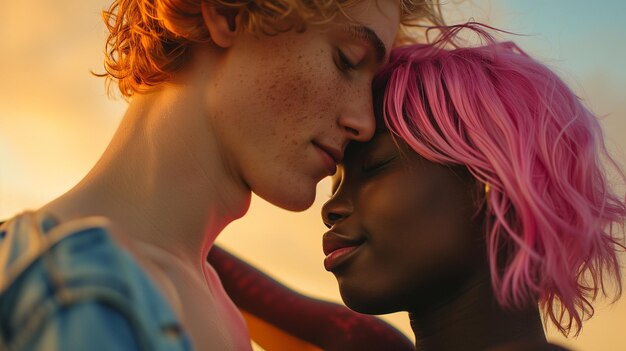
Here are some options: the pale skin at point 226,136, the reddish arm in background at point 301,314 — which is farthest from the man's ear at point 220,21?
the reddish arm in background at point 301,314

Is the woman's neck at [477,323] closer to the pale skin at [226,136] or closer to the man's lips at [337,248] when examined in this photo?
the man's lips at [337,248]

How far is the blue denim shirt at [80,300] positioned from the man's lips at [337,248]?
1.99 ft

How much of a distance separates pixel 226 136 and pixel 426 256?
50 cm

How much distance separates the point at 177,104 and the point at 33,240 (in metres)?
0.54

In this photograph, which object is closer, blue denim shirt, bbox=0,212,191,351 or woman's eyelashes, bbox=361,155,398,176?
blue denim shirt, bbox=0,212,191,351

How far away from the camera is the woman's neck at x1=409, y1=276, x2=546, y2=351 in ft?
4.86

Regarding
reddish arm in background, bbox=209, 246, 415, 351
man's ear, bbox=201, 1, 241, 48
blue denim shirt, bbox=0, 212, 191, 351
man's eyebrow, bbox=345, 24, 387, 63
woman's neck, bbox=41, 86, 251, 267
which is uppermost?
man's ear, bbox=201, 1, 241, 48

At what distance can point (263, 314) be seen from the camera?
2.12m

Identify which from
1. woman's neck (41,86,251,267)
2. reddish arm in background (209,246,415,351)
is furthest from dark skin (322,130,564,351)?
reddish arm in background (209,246,415,351)

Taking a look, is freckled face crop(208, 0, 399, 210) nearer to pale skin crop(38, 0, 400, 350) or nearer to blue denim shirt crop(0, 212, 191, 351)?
pale skin crop(38, 0, 400, 350)

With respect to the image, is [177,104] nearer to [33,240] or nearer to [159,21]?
[159,21]

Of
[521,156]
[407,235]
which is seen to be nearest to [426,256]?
[407,235]

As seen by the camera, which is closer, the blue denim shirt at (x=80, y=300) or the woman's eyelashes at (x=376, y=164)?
the blue denim shirt at (x=80, y=300)

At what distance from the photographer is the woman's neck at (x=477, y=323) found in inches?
58.3
